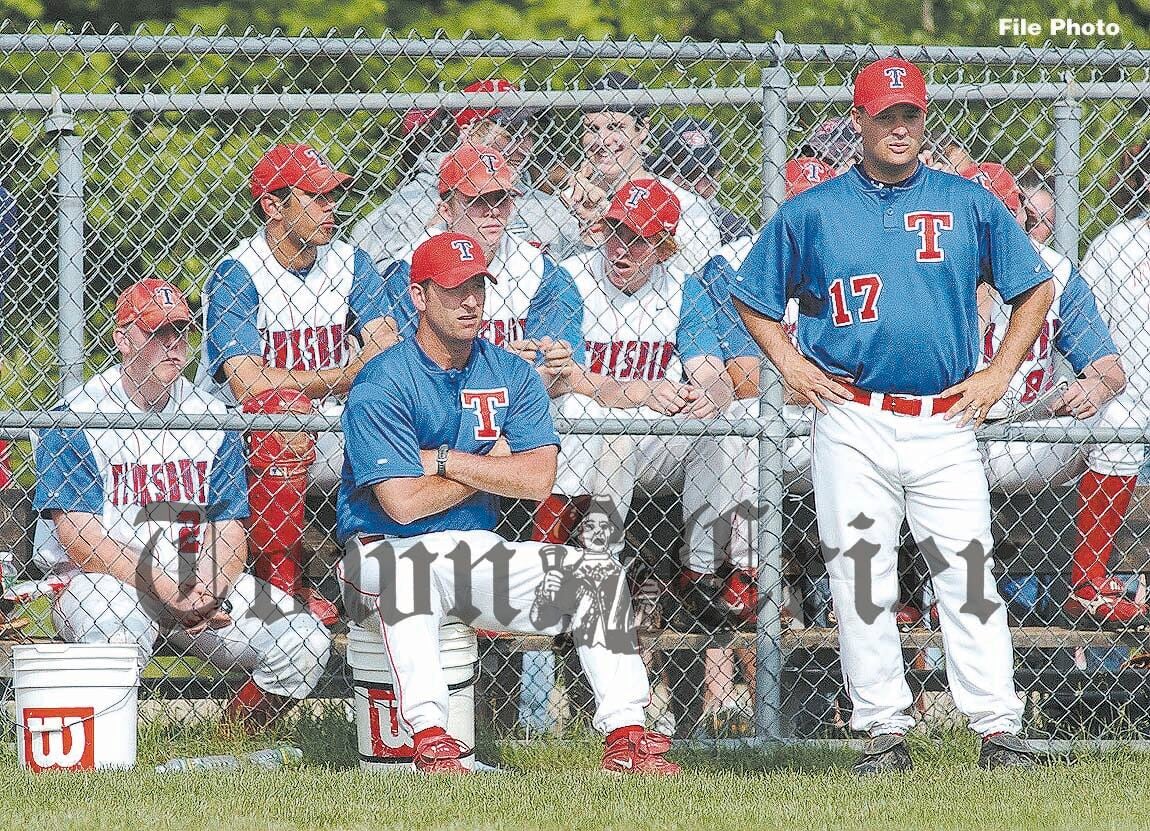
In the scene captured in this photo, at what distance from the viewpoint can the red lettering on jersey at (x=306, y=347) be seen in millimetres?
5805

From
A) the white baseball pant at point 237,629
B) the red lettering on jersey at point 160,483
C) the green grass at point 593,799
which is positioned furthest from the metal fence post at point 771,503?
the red lettering on jersey at point 160,483

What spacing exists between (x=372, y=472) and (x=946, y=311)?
171 cm

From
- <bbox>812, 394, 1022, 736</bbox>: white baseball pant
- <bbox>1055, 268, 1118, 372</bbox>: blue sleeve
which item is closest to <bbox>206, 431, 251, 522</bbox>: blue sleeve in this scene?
<bbox>812, 394, 1022, 736</bbox>: white baseball pant

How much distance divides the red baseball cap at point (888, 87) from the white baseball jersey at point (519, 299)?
137 centimetres

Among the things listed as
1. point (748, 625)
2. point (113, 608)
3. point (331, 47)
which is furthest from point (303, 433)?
point (748, 625)

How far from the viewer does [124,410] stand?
5.41 meters

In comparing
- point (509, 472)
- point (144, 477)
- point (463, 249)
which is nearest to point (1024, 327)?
point (509, 472)

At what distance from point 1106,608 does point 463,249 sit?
2.50m

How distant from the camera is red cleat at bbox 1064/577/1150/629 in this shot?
18.7 feet

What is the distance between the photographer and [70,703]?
502 centimetres

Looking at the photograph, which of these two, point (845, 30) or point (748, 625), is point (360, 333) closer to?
point (748, 625)

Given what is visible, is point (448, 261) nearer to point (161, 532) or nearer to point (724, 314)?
point (724, 314)

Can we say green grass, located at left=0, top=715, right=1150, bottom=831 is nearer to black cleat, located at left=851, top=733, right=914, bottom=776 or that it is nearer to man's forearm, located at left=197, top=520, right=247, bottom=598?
black cleat, located at left=851, top=733, right=914, bottom=776

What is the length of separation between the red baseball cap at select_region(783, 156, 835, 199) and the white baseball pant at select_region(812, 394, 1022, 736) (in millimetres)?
1405
